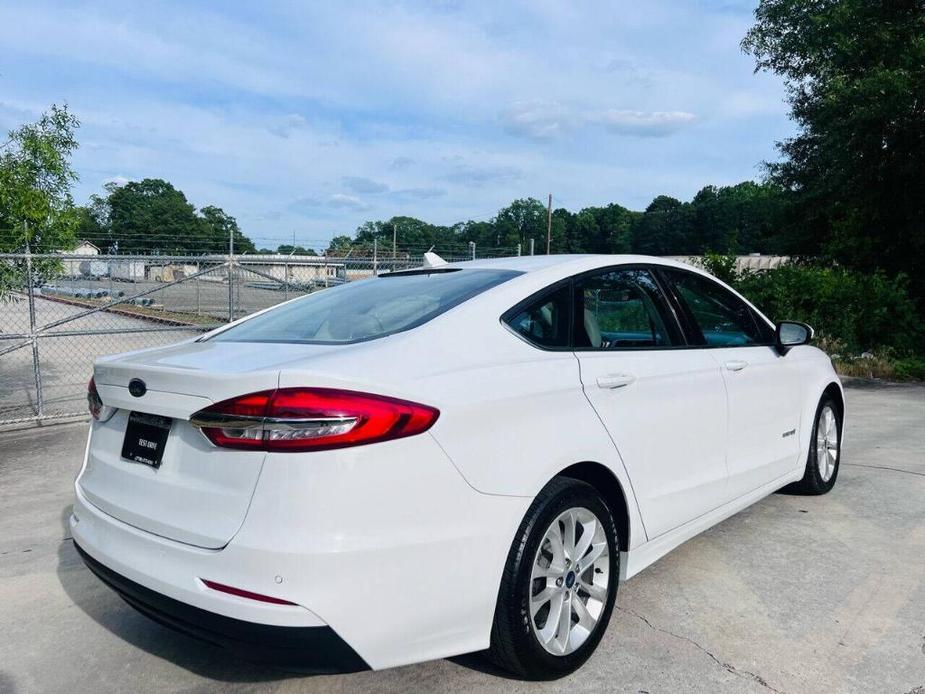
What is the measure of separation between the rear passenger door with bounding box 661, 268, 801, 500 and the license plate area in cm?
250

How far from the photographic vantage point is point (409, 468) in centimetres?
224

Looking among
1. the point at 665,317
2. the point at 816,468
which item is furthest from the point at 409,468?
the point at 816,468

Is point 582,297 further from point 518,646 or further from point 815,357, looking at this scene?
point 815,357

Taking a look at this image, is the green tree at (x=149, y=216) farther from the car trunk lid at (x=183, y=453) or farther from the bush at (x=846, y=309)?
the car trunk lid at (x=183, y=453)

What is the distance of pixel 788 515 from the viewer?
15.4 ft

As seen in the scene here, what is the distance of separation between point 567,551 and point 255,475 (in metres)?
1.24

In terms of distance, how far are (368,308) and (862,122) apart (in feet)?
48.4

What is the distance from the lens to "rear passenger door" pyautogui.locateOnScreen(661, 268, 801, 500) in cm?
382

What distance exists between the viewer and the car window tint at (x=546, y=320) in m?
2.87

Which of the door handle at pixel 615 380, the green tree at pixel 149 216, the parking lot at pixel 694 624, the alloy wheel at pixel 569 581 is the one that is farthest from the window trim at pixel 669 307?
the green tree at pixel 149 216

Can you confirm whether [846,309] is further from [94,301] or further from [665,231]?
[665,231]

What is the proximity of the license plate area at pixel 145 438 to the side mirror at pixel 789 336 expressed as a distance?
3464 mm

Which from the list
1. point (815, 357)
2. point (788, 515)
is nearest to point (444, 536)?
point (788, 515)

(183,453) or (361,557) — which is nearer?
(361,557)
